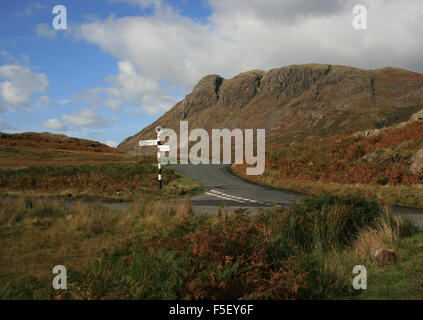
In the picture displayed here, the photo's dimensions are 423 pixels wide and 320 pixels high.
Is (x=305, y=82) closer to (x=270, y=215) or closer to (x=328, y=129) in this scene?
(x=328, y=129)

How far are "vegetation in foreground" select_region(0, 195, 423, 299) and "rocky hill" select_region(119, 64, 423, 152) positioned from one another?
46.3 meters

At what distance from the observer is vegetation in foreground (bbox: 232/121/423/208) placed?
15.0 metres

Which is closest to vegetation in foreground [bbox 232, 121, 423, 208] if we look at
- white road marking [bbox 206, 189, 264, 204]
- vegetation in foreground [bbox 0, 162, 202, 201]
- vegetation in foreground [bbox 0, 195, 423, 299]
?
white road marking [bbox 206, 189, 264, 204]

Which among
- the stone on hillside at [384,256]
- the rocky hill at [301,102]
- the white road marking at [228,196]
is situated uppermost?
the rocky hill at [301,102]

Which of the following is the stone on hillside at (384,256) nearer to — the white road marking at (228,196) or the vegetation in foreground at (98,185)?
the white road marking at (228,196)

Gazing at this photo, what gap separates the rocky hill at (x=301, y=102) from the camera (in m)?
75.9

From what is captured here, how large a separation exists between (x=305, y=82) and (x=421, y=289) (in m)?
121

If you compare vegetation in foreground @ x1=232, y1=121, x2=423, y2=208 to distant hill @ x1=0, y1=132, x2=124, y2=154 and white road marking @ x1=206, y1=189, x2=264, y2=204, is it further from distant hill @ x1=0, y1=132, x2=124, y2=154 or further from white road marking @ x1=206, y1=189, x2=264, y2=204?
distant hill @ x1=0, y1=132, x2=124, y2=154

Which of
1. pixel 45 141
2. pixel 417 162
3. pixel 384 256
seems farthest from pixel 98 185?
pixel 45 141

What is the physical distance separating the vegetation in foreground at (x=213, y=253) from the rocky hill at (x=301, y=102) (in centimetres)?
4631

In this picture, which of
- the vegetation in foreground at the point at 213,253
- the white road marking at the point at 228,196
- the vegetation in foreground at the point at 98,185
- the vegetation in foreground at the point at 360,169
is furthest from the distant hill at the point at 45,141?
the vegetation in foreground at the point at 213,253
